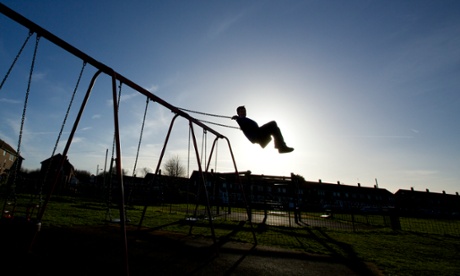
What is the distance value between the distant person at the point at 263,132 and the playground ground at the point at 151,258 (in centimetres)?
291

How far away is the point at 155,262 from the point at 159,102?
10.6 ft

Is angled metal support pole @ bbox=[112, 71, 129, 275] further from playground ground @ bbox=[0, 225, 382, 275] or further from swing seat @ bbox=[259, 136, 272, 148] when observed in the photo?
swing seat @ bbox=[259, 136, 272, 148]

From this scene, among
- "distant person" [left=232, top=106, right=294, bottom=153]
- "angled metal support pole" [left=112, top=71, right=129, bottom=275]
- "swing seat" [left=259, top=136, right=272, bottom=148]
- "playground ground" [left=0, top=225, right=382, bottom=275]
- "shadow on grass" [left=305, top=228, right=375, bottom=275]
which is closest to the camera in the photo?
"angled metal support pole" [left=112, top=71, right=129, bottom=275]

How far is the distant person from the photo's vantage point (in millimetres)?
6746

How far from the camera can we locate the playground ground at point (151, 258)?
3303 millimetres

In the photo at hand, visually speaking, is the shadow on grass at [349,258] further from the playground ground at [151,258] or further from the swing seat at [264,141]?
the swing seat at [264,141]

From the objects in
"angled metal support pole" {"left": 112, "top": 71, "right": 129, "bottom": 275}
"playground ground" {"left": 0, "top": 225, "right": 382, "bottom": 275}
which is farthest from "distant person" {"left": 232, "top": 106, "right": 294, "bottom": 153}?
"angled metal support pole" {"left": 112, "top": 71, "right": 129, "bottom": 275}

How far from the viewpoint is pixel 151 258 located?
4.30 metres

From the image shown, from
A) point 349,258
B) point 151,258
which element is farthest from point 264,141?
point 151,258

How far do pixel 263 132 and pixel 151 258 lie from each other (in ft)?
14.3

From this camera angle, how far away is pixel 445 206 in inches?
2665

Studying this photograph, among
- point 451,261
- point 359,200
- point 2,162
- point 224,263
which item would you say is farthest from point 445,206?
point 2,162

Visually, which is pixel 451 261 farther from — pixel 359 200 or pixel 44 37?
pixel 359 200

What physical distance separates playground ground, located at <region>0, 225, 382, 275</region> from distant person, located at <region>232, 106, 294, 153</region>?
9.55 feet
